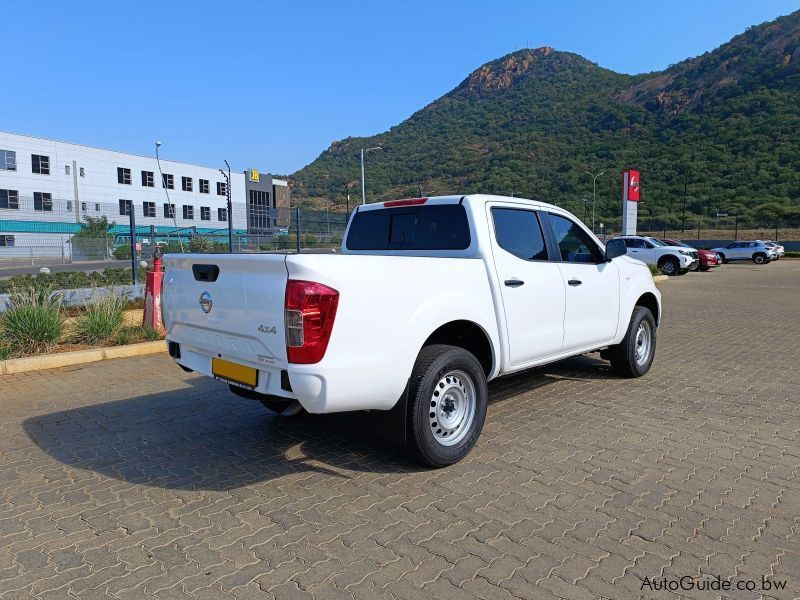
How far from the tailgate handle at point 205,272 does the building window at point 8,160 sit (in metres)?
→ 48.6

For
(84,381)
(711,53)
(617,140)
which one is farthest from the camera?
(711,53)

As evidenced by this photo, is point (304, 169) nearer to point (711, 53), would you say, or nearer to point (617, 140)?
point (617, 140)

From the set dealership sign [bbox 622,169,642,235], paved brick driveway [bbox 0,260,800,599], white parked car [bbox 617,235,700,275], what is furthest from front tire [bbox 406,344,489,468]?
dealership sign [bbox 622,169,642,235]

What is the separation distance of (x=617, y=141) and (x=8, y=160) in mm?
79532

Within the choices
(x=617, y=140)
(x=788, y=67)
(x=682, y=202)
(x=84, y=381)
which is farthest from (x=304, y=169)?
(x=84, y=381)

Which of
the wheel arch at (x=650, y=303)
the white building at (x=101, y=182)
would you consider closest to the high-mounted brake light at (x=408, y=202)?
the wheel arch at (x=650, y=303)

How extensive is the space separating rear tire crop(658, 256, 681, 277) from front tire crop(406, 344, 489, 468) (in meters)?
24.3

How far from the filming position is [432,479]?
A: 389 centimetres

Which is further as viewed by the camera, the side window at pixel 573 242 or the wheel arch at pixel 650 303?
the wheel arch at pixel 650 303

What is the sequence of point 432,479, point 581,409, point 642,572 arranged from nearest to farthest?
point 642,572
point 432,479
point 581,409

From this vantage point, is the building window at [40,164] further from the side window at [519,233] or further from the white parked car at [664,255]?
the side window at [519,233]

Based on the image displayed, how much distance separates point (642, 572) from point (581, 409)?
2.72 meters

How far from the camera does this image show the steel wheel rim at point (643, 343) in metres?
6.63

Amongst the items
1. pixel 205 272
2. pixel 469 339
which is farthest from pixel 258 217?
pixel 469 339
